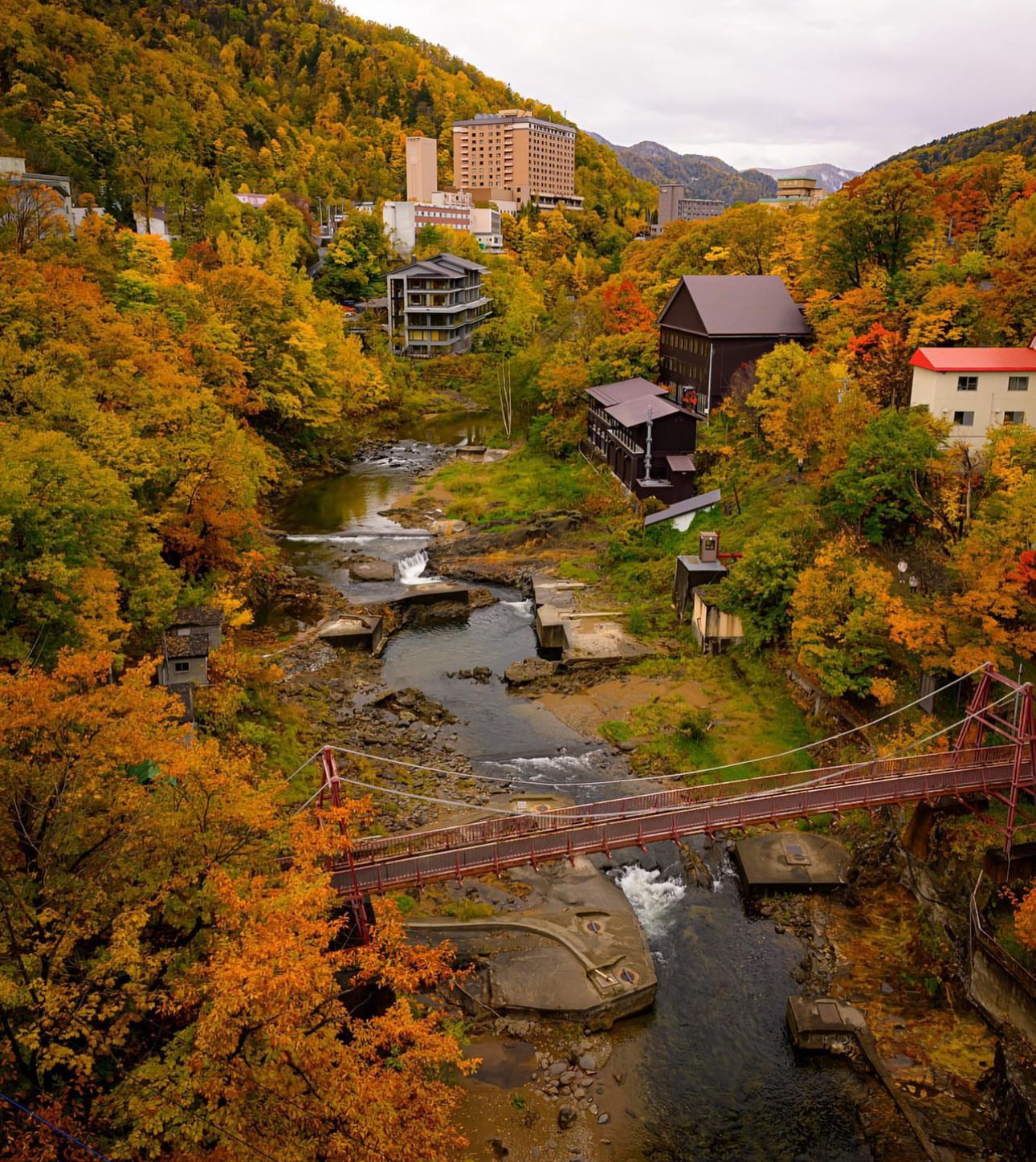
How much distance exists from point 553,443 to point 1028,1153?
40.3 meters

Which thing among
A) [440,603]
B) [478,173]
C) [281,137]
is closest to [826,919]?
[440,603]

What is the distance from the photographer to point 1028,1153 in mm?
12852

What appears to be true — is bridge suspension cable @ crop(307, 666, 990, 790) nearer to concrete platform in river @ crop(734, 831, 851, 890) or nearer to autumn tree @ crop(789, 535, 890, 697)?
autumn tree @ crop(789, 535, 890, 697)

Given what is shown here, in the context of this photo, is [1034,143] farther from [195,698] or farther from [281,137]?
[195,698]

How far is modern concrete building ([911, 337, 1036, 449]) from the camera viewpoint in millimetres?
26766

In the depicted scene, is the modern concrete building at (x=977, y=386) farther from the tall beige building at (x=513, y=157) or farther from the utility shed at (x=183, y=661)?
the tall beige building at (x=513, y=157)

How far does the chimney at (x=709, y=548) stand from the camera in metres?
29.3

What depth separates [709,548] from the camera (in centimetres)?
2941

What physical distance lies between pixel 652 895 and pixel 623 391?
30.2 metres

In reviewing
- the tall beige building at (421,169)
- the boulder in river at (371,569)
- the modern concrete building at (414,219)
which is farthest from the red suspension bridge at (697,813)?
the tall beige building at (421,169)

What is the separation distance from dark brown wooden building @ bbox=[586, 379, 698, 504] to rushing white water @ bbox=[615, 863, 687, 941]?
20746mm

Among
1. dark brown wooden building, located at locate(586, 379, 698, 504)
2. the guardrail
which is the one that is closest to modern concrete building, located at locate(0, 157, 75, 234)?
dark brown wooden building, located at locate(586, 379, 698, 504)

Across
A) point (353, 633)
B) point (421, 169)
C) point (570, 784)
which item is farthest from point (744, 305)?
point (421, 169)

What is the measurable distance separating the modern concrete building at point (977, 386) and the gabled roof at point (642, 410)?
12.0m
